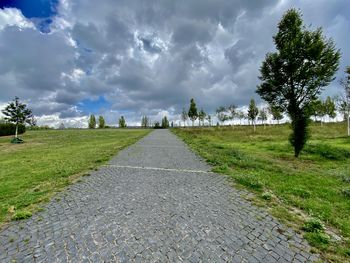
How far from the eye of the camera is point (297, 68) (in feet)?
48.0

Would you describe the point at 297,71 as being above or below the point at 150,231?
above

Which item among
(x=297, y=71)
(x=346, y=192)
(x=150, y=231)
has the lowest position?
(x=346, y=192)

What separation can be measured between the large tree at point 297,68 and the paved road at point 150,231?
11752 mm

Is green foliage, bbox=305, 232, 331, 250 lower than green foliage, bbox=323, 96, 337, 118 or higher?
lower

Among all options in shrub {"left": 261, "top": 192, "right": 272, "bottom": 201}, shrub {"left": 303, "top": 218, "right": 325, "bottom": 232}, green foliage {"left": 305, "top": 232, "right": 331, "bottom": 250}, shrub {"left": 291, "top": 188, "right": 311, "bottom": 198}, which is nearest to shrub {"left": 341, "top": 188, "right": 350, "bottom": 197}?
shrub {"left": 291, "top": 188, "right": 311, "bottom": 198}

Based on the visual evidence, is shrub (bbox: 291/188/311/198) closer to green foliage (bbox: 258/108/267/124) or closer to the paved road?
the paved road

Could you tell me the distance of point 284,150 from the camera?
721 inches

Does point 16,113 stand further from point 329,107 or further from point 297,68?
point 329,107

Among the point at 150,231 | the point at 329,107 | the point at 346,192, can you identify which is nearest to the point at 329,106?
the point at 329,107

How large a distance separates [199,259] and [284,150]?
58.3 feet

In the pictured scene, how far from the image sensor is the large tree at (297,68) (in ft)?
46.5

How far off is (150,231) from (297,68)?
15305 millimetres

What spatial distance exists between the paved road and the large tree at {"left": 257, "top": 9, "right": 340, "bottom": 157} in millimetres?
11752

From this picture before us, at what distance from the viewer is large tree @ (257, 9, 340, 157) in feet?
46.5
